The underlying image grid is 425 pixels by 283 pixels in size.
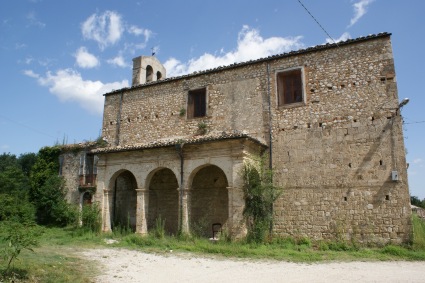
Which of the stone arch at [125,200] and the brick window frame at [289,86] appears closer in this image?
the brick window frame at [289,86]

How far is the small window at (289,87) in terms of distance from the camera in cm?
1429

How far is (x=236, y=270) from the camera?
27.2 feet

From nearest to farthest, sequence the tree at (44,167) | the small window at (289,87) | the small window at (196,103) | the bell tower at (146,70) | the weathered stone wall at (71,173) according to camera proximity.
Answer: the small window at (289,87)
the small window at (196,103)
the weathered stone wall at (71,173)
the tree at (44,167)
the bell tower at (146,70)

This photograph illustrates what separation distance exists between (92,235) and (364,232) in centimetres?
1060

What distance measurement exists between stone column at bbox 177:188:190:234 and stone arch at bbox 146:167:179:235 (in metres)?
2.52

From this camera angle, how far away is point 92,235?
1423 cm

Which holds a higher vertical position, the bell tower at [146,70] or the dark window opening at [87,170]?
the bell tower at [146,70]

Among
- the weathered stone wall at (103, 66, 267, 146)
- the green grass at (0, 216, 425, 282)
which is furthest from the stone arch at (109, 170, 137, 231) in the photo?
the green grass at (0, 216, 425, 282)

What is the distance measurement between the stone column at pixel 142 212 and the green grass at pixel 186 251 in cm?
76

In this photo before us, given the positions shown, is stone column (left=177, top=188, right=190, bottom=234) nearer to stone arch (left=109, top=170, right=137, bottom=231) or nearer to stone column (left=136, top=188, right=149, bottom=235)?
stone column (left=136, top=188, right=149, bottom=235)

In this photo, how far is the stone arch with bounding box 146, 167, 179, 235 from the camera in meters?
16.1


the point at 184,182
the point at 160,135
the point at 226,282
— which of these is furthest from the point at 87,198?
the point at 226,282

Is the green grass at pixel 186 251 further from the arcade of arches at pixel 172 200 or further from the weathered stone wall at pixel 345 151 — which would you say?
the arcade of arches at pixel 172 200

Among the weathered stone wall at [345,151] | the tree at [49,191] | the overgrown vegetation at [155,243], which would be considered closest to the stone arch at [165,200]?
the overgrown vegetation at [155,243]
